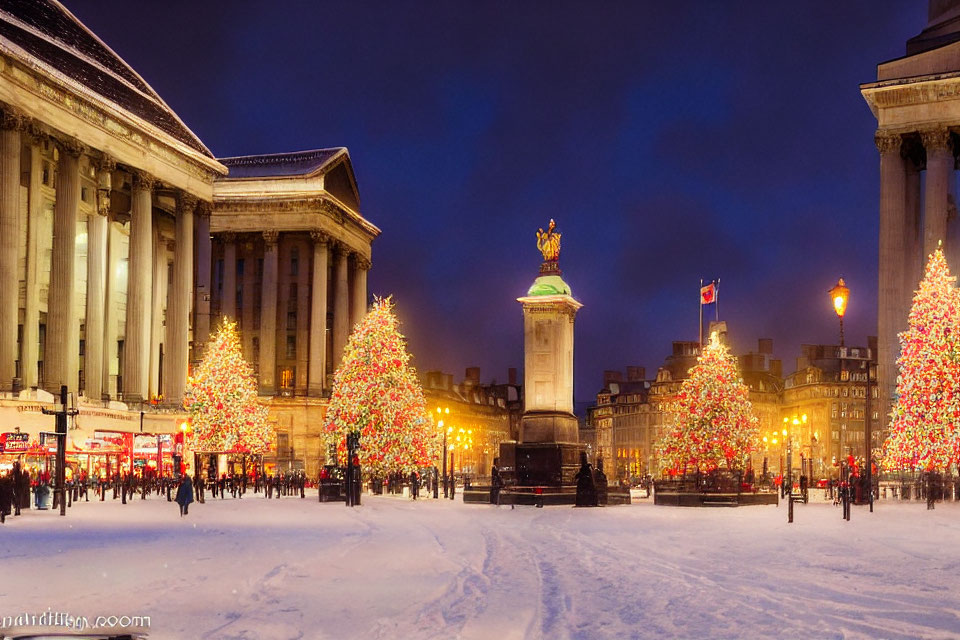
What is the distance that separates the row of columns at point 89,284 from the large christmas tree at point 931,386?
43.3 meters

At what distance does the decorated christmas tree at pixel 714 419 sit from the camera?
70125mm

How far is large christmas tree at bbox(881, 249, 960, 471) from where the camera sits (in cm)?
5334

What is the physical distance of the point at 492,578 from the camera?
66.6 ft

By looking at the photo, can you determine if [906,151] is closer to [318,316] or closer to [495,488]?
[495,488]

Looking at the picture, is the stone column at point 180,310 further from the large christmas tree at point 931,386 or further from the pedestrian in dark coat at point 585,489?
the large christmas tree at point 931,386

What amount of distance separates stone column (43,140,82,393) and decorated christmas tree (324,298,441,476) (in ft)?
53.3

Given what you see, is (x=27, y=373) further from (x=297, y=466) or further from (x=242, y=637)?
(x=242, y=637)

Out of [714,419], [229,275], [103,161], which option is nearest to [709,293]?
[714,419]

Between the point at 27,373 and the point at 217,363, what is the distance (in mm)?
16435

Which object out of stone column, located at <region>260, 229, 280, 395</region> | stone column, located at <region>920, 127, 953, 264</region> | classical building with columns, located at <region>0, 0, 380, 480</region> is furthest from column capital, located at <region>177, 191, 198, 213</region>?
stone column, located at <region>920, 127, 953, 264</region>

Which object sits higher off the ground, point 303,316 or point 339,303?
point 339,303

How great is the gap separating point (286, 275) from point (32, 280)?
44327 mm

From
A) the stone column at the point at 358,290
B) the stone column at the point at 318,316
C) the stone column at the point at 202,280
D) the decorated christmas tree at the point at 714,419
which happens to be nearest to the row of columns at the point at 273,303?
the stone column at the point at 318,316

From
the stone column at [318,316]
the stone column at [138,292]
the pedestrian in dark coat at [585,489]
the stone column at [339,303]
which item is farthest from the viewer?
the stone column at [339,303]
